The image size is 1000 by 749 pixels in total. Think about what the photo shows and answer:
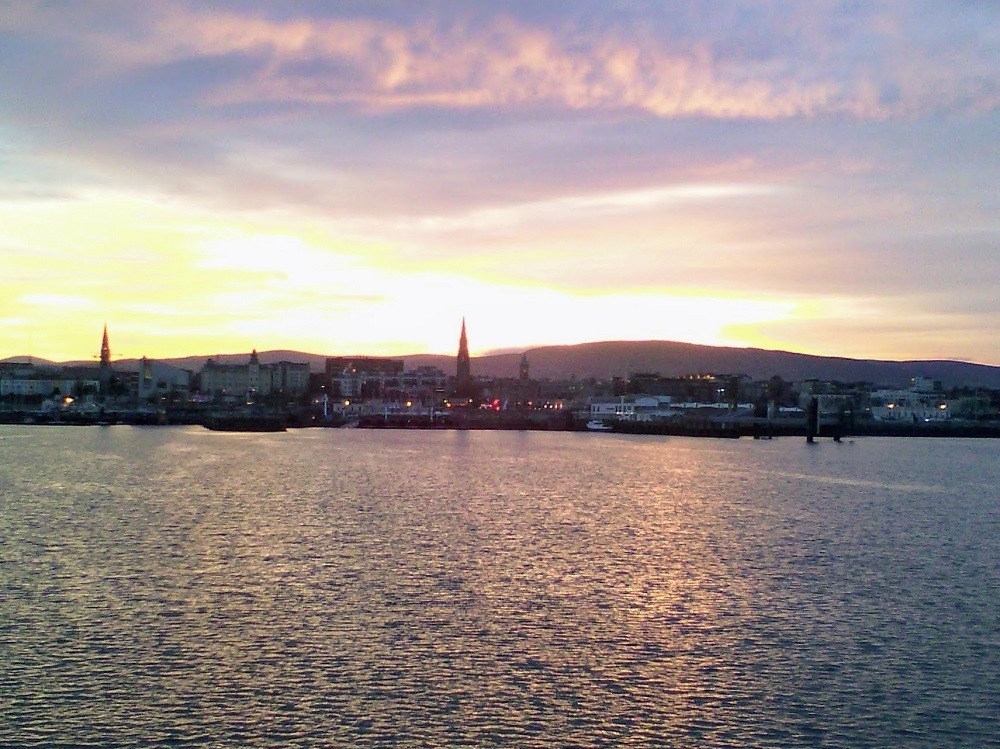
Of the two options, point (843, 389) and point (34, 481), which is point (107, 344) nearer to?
point (843, 389)

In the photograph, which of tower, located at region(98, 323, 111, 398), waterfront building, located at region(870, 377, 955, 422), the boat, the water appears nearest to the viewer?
the water

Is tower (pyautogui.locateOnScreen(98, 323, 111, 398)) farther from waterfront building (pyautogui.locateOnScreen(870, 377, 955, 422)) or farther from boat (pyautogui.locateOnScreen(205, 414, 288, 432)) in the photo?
waterfront building (pyautogui.locateOnScreen(870, 377, 955, 422))

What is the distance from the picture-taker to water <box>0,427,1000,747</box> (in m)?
14.5

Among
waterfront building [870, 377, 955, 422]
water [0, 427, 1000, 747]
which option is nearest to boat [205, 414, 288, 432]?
water [0, 427, 1000, 747]

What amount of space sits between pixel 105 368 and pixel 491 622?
180 m

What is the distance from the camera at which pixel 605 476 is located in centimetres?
5428

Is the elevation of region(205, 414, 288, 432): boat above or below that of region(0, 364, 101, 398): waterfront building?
below

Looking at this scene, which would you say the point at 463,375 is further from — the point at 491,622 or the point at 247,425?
the point at 491,622

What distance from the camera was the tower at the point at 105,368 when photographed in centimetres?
18188

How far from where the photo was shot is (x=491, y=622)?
1950 cm

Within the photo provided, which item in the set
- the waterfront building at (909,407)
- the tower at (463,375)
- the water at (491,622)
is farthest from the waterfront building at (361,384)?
the water at (491,622)

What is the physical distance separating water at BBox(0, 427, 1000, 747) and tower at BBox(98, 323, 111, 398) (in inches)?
5872

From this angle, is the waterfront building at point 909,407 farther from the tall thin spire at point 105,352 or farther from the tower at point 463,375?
the tall thin spire at point 105,352

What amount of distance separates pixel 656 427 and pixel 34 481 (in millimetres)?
89167
